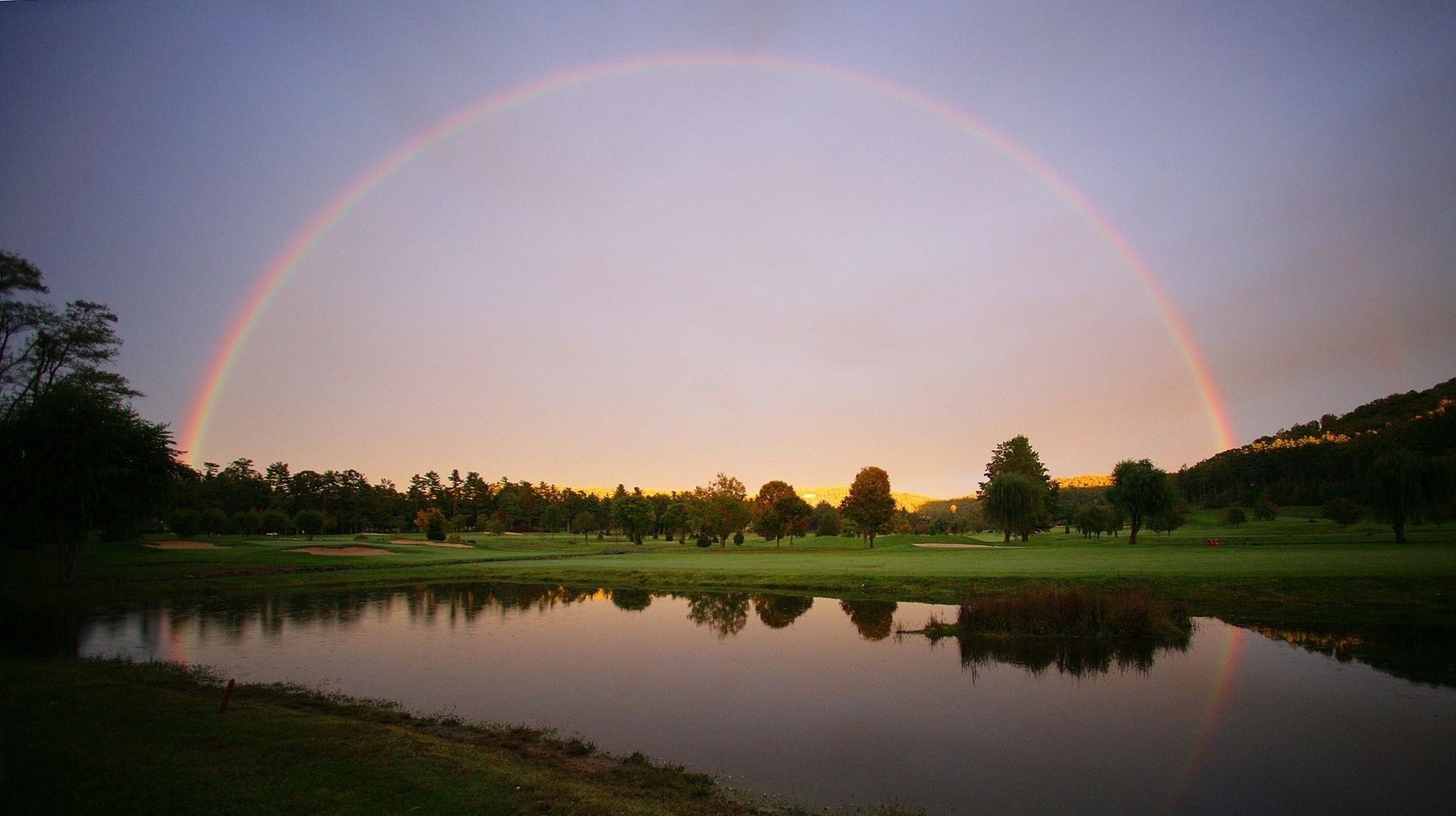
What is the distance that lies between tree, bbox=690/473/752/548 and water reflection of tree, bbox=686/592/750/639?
5842 cm

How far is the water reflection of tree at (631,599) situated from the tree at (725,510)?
54645 millimetres

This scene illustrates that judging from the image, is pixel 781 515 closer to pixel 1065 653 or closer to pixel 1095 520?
pixel 1095 520

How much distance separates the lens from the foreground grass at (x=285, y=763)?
8.61m

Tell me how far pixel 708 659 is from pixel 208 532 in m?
101

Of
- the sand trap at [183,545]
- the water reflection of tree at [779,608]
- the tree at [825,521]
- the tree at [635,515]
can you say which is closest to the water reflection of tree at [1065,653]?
the water reflection of tree at [779,608]

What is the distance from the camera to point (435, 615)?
31.6 m

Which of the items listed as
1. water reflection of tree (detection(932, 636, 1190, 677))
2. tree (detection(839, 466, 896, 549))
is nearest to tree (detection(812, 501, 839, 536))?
tree (detection(839, 466, 896, 549))

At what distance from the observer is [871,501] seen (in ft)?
293

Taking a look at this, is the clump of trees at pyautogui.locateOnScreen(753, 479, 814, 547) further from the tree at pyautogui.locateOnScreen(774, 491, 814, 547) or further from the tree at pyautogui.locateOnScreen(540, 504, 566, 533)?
the tree at pyautogui.locateOnScreen(540, 504, 566, 533)

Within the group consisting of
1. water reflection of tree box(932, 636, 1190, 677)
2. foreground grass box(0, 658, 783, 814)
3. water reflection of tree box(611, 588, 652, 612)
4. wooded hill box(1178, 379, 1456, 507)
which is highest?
wooded hill box(1178, 379, 1456, 507)

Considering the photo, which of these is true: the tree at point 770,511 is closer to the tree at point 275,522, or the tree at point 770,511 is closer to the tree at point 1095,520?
the tree at point 1095,520

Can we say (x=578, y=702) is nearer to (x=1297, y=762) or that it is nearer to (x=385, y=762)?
(x=385, y=762)

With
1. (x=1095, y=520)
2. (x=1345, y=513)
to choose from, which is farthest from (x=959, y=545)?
(x=1345, y=513)

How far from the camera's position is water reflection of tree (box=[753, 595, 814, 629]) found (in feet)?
99.8
